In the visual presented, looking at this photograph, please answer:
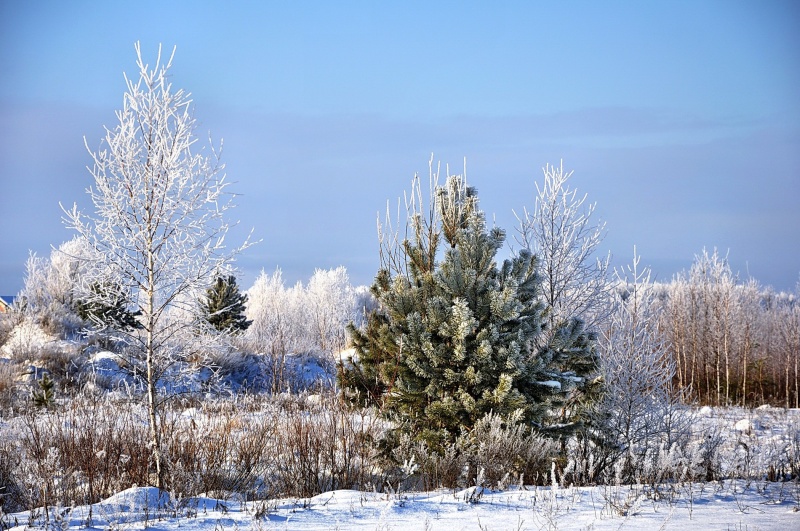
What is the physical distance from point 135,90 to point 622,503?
21.5 feet

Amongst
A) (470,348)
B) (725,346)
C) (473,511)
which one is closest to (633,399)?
(470,348)

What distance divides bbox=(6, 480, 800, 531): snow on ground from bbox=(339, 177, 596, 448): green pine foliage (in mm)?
1725

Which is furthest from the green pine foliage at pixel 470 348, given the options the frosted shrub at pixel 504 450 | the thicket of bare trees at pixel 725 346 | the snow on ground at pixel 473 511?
the thicket of bare trees at pixel 725 346

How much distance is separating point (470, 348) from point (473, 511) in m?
2.95

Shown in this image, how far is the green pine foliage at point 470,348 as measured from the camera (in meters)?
7.89

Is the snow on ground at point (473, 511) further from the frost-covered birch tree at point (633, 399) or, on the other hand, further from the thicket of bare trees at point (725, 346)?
the thicket of bare trees at point (725, 346)

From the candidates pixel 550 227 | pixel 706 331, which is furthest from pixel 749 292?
pixel 550 227

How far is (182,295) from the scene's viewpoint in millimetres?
7816

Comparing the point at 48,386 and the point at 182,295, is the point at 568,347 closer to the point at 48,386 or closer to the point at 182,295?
the point at 182,295

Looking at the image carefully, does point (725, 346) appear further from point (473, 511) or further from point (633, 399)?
point (473, 511)

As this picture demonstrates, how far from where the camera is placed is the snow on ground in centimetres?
479

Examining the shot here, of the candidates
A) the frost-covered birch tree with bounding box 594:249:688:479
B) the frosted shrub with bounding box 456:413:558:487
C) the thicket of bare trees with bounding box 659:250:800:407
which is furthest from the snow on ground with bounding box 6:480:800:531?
the thicket of bare trees with bounding box 659:250:800:407

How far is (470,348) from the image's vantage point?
812 centimetres

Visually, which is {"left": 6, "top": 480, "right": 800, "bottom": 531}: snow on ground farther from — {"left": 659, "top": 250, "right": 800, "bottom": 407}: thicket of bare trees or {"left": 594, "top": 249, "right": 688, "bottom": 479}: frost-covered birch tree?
{"left": 659, "top": 250, "right": 800, "bottom": 407}: thicket of bare trees
